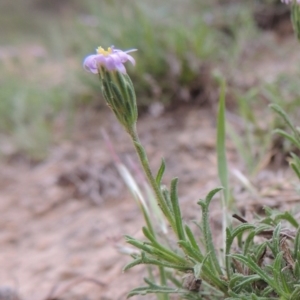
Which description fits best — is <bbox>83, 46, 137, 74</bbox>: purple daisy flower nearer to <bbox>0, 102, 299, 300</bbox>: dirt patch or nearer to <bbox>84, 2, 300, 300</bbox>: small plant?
<bbox>84, 2, 300, 300</bbox>: small plant

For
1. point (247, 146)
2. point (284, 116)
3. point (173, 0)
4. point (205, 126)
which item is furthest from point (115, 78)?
point (173, 0)

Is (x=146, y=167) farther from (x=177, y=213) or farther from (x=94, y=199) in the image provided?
(x=94, y=199)

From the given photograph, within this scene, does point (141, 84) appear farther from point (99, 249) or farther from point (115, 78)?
point (115, 78)

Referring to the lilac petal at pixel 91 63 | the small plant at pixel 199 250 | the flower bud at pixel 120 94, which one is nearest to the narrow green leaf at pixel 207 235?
the small plant at pixel 199 250

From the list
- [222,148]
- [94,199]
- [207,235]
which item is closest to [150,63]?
[94,199]

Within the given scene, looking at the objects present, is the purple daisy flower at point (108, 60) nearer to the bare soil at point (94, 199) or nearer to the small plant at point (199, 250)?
the small plant at point (199, 250)

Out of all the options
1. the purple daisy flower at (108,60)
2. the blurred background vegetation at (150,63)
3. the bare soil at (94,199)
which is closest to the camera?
the purple daisy flower at (108,60)
